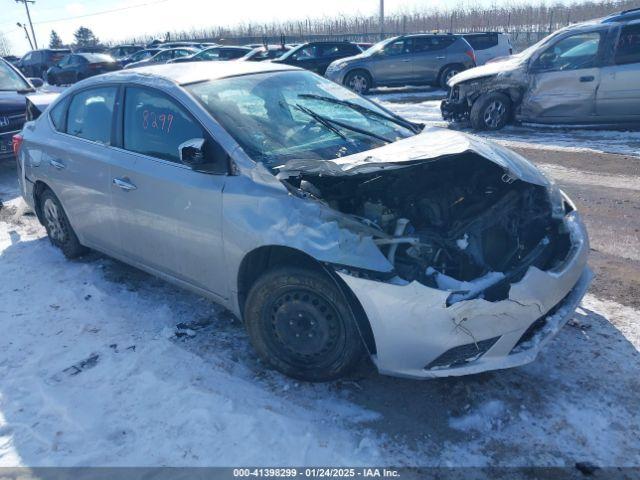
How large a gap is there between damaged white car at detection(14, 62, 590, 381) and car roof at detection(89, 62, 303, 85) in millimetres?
22

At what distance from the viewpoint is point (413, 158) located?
301 centimetres

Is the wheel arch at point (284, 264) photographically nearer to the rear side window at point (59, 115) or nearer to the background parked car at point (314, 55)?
the rear side window at point (59, 115)

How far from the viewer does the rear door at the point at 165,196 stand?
3.29 m

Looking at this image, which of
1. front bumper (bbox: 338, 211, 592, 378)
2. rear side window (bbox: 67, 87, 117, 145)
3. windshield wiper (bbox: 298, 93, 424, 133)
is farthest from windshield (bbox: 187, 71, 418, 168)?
front bumper (bbox: 338, 211, 592, 378)

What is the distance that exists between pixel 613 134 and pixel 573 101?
86 centimetres

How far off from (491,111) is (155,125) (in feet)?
24.6

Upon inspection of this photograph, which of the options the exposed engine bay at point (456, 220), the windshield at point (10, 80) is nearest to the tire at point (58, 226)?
the exposed engine bay at point (456, 220)

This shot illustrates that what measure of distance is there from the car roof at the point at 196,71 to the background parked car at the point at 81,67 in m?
20.2

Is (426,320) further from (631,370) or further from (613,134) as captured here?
(613,134)

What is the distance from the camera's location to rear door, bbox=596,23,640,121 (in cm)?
836

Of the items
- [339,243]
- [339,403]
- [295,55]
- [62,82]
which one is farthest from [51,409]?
[62,82]

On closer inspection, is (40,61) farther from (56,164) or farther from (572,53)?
(56,164)

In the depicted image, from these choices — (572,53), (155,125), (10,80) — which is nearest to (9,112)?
(10,80)

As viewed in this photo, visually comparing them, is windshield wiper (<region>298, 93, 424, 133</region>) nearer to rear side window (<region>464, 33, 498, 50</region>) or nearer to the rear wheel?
the rear wheel
